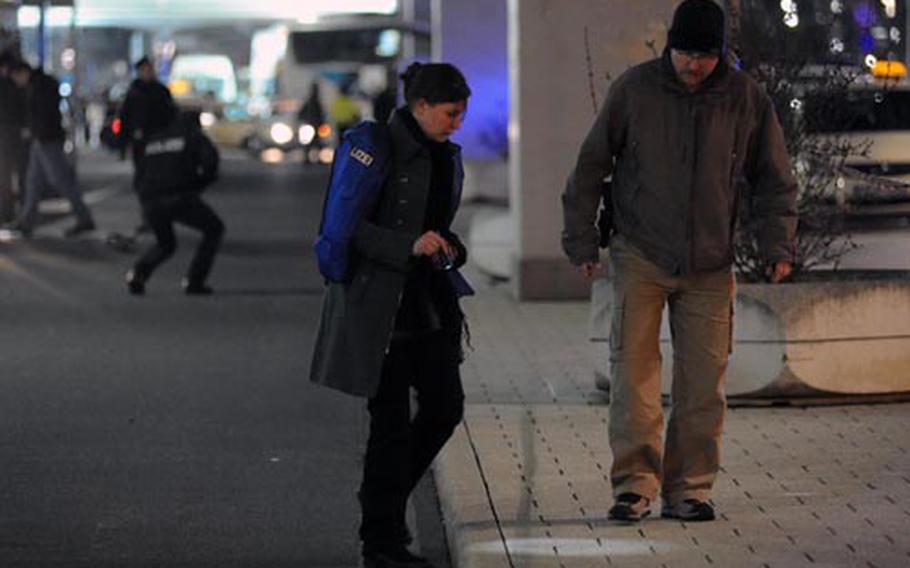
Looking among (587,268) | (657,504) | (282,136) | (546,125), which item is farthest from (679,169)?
(282,136)

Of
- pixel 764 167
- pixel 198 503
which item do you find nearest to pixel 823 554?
pixel 764 167

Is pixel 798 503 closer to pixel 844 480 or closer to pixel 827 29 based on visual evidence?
pixel 844 480

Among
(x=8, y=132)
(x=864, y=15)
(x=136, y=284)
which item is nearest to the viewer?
(x=864, y=15)

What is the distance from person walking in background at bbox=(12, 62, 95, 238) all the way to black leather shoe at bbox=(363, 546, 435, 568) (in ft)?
56.5

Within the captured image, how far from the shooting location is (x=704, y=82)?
8453 millimetres

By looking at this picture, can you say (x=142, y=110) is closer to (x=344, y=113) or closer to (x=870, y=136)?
(x=870, y=136)

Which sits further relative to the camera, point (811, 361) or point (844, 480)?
point (811, 361)

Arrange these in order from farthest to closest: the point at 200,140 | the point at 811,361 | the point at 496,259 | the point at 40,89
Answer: the point at 40,89
the point at 496,259
the point at 200,140
the point at 811,361

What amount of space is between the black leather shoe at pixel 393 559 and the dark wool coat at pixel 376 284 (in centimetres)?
64

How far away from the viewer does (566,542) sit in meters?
8.24

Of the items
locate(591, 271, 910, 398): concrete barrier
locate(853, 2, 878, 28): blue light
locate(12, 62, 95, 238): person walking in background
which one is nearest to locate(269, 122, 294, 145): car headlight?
locate(12, 62, 95, 238): person walking in background

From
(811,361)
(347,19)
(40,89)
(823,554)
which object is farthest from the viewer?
(347,19)

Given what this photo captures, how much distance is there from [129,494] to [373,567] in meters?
1.99

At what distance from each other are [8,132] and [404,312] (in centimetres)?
1877
